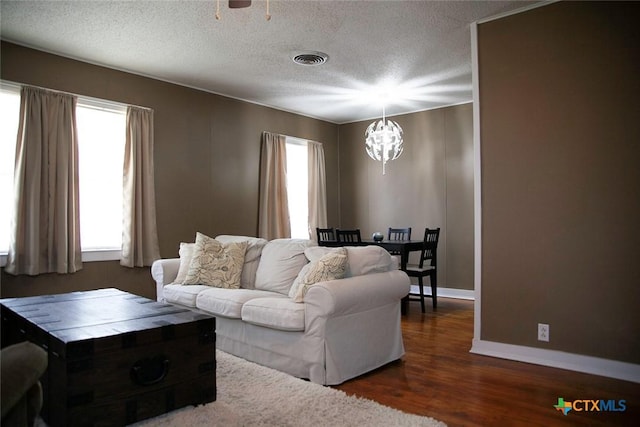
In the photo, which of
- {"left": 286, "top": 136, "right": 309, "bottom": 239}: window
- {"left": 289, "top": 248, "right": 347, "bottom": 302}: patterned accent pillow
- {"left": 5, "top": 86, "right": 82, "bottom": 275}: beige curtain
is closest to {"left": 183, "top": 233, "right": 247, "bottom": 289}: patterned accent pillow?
{"left": 289, "top": 248, "right": 347, "bottom": 302}: patterned accent pillow

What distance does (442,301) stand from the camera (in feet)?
19.1

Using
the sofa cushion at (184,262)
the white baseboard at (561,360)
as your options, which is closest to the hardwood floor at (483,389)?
the white baseboard at (561,360)

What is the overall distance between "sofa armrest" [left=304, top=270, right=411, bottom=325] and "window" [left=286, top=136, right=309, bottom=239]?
3.40m

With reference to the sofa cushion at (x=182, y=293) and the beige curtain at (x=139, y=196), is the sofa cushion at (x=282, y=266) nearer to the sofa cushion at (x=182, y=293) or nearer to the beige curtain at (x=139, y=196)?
the sofa cushion at (x=182, y=293)

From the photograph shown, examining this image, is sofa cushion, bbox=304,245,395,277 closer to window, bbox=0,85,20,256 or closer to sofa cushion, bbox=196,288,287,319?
sofa cushion, bbox=196,288,287,319

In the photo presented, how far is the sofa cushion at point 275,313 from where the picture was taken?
111 inches

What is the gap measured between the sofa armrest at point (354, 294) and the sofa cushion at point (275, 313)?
0.08m

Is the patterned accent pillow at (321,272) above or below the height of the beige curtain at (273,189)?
below

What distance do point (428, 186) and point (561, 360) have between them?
3.53 metres

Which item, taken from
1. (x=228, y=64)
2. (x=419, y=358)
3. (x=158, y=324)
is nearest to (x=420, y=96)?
(x=228, y=64)

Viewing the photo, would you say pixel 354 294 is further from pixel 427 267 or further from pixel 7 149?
pixel 7 149

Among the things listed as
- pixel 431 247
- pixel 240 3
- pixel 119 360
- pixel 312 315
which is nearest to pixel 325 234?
pixel 431 247

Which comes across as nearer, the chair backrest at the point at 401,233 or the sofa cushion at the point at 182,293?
the sofa cushion at the point at 182,293

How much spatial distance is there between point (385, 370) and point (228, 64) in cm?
331
